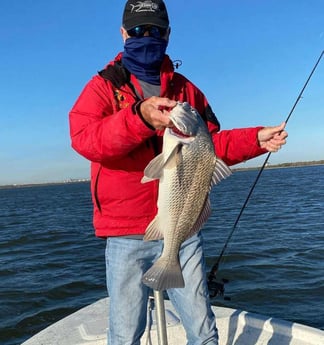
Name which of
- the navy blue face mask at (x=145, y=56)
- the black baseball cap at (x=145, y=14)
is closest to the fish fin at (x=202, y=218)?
the navy blue face mask at (x=145, y=56)

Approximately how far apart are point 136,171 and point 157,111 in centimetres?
81

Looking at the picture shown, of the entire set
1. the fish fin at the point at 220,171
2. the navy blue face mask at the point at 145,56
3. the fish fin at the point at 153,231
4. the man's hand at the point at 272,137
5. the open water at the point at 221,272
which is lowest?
the open water at the point at 221,272

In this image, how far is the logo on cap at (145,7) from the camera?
313 centimetres

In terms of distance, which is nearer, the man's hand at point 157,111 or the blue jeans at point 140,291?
the man's hand at point 157,111

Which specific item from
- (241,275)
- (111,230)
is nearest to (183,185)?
(111,230)

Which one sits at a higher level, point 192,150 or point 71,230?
point 192,150

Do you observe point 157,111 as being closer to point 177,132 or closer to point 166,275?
point 177,132

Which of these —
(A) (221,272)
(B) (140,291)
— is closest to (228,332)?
(B) (140,291)

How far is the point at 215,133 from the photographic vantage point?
139 inches

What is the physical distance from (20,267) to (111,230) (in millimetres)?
11769

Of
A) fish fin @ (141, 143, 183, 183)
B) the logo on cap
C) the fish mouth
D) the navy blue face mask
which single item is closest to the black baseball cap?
the logo on cap

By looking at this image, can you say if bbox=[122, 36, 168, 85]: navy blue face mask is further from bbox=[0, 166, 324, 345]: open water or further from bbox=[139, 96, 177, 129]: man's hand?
bbox=[0, 166, 324, 345]: open water

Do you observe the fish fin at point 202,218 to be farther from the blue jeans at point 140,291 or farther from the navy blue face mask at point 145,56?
the navy blue face mask at point 145,56

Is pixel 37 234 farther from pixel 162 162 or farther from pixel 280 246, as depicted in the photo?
pixel 162 162
